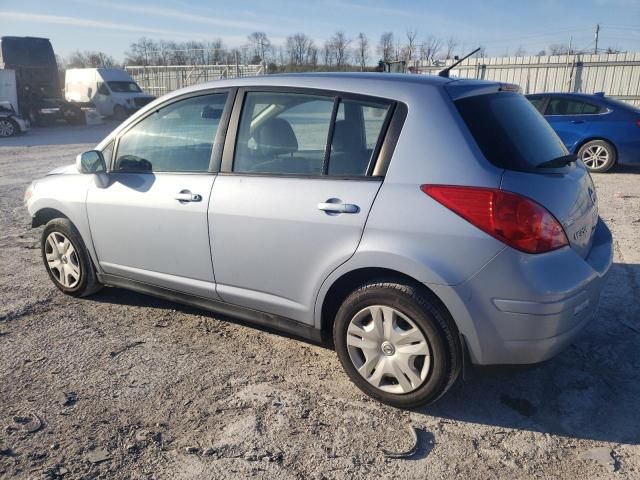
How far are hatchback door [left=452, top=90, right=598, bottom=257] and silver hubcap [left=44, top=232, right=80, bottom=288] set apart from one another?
3.24m

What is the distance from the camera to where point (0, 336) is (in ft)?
12.5

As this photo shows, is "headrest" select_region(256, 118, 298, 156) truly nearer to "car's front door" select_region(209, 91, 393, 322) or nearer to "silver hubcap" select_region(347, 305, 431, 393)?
"car's front door" select_region(209, 91, 393, 322)

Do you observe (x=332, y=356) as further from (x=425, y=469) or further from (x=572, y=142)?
(x=572, y=142)

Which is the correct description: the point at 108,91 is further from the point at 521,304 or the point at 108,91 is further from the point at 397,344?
the point at 521,304

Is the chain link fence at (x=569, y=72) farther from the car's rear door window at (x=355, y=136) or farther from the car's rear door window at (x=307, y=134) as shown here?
the car's rear door window at (x=355, y=136)

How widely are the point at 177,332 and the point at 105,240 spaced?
35.0 inches

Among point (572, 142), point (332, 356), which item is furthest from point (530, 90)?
point (332, 356)

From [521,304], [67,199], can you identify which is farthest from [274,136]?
[67,199]

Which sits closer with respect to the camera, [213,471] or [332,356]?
[213,471]

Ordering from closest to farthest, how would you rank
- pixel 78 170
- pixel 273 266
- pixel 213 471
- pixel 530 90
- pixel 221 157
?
pixel 213 471
pixel 273 266
pixel 221 157
pixel 78 170
pixel 530 90

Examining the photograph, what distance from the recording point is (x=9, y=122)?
19172mm

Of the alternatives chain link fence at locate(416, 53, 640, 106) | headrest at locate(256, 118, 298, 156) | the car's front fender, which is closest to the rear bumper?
headrest at locate(256, 118, 298, 156)

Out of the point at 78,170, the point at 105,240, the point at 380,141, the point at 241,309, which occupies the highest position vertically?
the point at 380,141

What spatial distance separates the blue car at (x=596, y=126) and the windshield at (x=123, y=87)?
20897 millimetres
